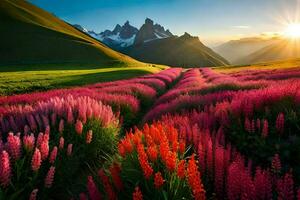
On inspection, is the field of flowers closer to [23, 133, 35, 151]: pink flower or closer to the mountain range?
[23, 133, 35, 151]: pink flower

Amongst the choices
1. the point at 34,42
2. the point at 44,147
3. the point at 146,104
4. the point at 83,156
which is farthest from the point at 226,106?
the point at 34,42

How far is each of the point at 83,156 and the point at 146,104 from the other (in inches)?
391

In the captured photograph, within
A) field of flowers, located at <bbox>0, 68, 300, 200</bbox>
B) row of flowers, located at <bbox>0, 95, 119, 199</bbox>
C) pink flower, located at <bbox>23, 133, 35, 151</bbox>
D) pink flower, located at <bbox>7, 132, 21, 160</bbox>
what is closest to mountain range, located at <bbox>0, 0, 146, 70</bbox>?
row of flowers, located at <bbox>0, 95, 119, 199</bbox>

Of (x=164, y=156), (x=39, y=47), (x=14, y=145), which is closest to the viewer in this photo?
(x=164, y=156)

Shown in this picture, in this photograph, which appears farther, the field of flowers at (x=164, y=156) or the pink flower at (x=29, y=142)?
the pink flower at (x=29, y=142)

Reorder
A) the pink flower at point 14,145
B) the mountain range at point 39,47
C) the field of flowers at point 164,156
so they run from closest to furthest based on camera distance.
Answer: the field of flowers at point 164,156
the pink flower at point 14,145
the mountain range at point 39,47

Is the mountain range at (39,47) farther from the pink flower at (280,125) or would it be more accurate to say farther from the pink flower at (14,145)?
the pink flower at (14,145)

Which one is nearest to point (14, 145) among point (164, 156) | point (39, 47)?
point (164, 156)

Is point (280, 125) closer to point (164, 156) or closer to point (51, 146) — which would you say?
point (164, 156)

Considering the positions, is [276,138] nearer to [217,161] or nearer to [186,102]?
[217,161]

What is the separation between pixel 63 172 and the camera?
5.54 metres

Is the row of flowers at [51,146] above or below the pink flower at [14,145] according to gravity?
below

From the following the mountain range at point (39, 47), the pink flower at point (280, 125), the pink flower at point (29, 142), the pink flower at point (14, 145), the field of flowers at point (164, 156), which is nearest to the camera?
the field of flowers at point (164, 156)

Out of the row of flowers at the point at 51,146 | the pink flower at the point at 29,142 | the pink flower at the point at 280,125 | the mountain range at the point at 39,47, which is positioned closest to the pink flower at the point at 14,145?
the row of flowers at the point at 51,146
